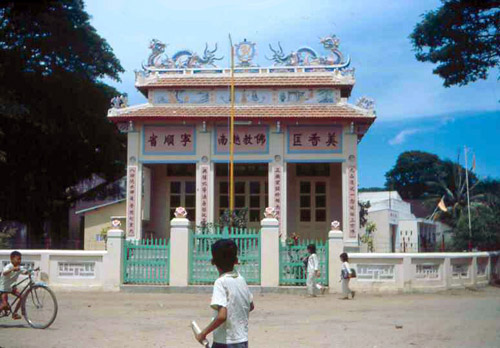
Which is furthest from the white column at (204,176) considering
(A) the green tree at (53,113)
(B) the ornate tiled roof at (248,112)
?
(A) the green tree at (53,113)

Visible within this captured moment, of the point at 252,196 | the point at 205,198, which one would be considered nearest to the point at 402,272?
the point at 205,198

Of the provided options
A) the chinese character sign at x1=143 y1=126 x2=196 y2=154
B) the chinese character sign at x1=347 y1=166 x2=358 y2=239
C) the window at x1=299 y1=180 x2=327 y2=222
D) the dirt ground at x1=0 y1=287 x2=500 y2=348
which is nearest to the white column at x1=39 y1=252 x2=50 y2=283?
the dirt ground at x1=0 y1=287 x2=500 y2=348

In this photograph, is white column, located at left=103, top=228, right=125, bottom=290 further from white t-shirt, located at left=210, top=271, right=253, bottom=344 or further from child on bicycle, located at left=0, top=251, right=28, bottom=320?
white t-shirt, located at left=210, top=271, right=253, bottom=344

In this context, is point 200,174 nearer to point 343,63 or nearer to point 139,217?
point 139,217

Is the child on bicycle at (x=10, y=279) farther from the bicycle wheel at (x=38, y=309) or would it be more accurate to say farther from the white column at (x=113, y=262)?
the white column at (x=113, y=262)

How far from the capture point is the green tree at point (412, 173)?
6138 centimetres

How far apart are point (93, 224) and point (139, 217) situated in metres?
6.92

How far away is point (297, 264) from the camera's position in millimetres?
13672

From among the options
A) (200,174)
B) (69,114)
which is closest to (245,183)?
(200,174)

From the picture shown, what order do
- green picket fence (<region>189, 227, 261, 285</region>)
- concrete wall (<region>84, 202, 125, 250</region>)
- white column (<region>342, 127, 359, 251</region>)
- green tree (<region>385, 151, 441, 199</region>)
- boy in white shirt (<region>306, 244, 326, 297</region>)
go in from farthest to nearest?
green tree (<region>385, 151, 441, 199</region>), concrete wall (<region>84, 202, 125, 250</region>), white column (<region>342, 127, 359, 251</region>), green picket fence (<region>189, 227, 261, 285</region>), boy in white shirt (<region>306, 244, 326, 297</region>)

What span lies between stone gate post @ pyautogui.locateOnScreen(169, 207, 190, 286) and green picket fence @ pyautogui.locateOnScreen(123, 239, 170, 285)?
0.48ft

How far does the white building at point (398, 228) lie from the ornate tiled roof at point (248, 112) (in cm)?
712

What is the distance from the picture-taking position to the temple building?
66.4 feet

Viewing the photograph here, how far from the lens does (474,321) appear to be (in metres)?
9.19
